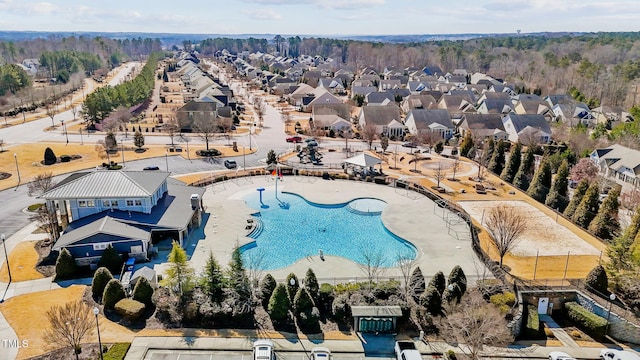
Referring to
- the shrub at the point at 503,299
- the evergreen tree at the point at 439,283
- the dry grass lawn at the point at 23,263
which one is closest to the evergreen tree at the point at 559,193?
Result: the shrub at the point at 503,299

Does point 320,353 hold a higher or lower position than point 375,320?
lower

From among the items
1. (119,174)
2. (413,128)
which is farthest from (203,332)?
(413,128)

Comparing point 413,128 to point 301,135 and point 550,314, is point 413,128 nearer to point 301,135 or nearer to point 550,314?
point 301,135

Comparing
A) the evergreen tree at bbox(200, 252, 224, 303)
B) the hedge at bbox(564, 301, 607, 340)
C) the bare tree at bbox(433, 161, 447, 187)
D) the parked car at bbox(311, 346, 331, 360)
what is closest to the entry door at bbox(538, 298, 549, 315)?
the hedge at bbox(564, 301, 607, 340)

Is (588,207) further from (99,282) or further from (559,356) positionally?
(99,282)

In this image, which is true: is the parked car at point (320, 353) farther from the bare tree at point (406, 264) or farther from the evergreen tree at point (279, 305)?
the bare tree at point (406, 264)

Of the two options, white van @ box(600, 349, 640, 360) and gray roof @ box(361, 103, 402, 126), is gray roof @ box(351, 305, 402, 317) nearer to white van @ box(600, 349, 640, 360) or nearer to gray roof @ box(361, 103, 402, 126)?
white van @ box(600, 349, 640, 360)

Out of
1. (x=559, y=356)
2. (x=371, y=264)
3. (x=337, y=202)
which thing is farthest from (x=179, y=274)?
(x=559, y=356)
